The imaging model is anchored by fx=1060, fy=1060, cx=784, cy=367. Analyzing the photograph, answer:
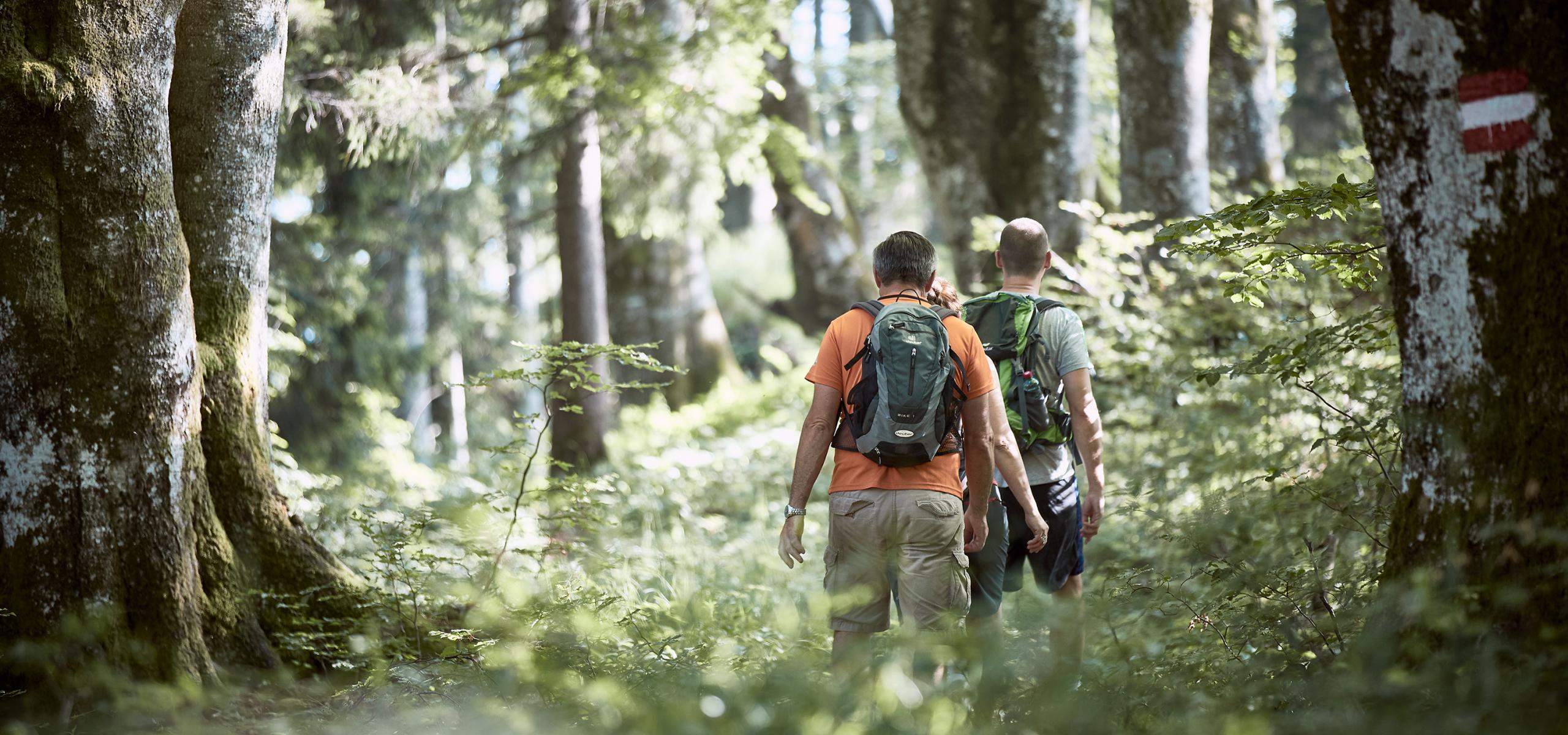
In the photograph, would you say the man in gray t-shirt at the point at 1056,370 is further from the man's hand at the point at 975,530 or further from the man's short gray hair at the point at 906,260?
the man's short gray hair at the point at 906,260

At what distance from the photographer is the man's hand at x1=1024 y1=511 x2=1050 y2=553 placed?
13.8ft

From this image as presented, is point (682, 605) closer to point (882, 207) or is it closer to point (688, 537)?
point (688, 537)

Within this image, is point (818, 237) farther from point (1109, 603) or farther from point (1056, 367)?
point (1109, 603)

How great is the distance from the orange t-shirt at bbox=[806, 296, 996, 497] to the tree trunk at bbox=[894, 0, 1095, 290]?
18.0ft

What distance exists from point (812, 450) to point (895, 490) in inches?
13.2

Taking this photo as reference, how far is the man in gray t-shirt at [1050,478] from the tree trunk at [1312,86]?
21.5 m

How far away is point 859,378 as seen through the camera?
3836mm

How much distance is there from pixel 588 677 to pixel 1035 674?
1.59m

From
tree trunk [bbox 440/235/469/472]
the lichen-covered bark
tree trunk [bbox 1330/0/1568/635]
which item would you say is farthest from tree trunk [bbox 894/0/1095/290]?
tree trunk [bbox 440/235/469/472]

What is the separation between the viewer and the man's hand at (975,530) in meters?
4.07

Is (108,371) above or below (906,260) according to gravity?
below

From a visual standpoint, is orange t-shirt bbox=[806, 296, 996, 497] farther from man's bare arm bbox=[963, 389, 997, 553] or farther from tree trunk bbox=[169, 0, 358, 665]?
tree trunk bbox=[169, 0, 358, 665]

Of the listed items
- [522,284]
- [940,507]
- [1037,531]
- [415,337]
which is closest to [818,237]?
[415,337]

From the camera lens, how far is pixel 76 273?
4.02 meters
